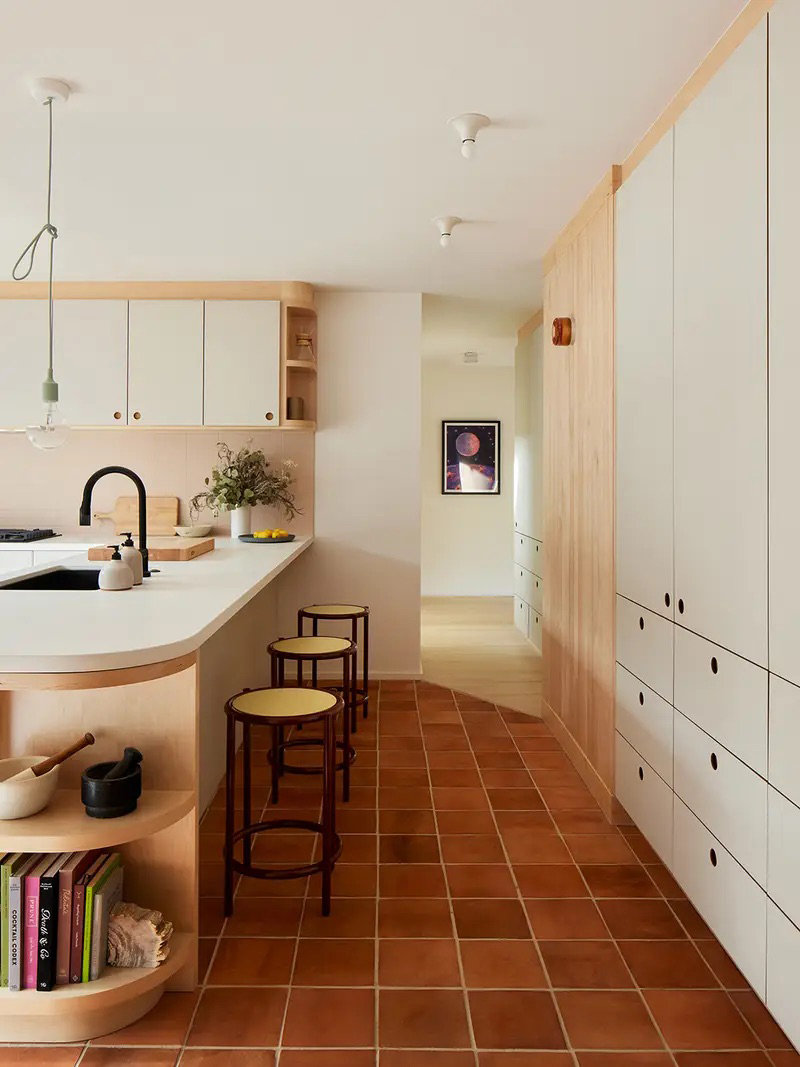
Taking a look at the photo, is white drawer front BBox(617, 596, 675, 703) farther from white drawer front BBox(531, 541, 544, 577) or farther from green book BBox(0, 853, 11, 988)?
white drawer front BBox(531, 541, 544, 577)

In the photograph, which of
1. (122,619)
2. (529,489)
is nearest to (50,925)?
(122,619)

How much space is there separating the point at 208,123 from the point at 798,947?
282cm

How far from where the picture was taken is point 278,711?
8.32 feet

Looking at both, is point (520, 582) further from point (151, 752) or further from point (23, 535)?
point (151, 752)

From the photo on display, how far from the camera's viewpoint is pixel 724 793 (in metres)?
2.15

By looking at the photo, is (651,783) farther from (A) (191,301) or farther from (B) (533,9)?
(A) (191,301)

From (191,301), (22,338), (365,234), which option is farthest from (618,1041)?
(22,338)

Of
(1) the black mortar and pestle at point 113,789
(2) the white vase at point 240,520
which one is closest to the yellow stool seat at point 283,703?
(1) the black mortar and pestle at point 113,789

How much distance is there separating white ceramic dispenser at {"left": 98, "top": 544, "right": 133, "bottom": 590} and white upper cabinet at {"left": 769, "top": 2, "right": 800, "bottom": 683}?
1954 millimetres

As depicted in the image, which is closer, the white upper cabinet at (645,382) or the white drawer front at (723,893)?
the white drawer front at (723,893)

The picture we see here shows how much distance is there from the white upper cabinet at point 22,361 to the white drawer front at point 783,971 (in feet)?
14.4

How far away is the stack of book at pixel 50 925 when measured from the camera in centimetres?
186

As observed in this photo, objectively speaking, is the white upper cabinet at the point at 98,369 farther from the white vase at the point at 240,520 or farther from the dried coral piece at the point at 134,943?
the dried coral piece at the point at 134,943

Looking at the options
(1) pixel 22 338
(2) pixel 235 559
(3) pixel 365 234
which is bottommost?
(2) pixel 235 559
